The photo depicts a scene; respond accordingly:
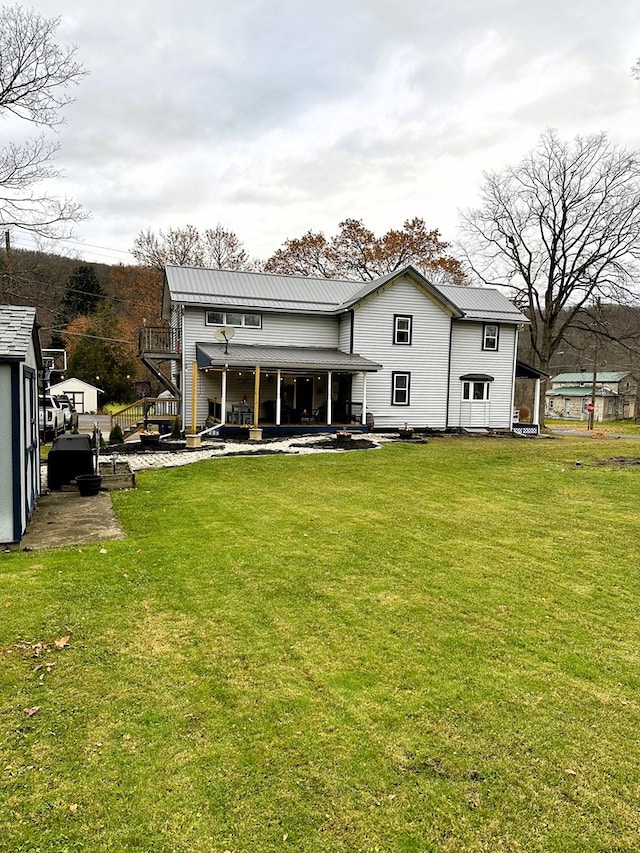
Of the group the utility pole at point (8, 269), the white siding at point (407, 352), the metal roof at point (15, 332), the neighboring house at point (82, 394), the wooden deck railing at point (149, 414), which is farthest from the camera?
the neighboring house at point (82, 394)

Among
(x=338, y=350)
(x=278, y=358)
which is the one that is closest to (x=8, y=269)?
(x=278, y=358)

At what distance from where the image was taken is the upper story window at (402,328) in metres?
22.9

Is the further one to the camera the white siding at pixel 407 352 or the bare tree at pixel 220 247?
the bare tree at pixel 220 247

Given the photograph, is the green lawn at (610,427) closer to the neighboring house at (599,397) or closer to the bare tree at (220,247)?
the neighboring house at (599,397)

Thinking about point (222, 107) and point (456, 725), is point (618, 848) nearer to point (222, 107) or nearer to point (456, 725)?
point (456, 725)

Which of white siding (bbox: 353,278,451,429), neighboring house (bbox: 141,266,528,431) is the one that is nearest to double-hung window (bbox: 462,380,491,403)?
neighboring house (bbox: 141,266,528,431)

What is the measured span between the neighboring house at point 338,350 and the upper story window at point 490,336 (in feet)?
0.16

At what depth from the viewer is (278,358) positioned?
66.6ft

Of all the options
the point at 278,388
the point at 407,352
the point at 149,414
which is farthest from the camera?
the point at 149,414

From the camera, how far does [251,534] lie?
6930 mm

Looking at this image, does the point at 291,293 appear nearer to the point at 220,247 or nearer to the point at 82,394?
the point at 220,247

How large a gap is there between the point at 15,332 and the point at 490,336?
→ 22417 millimetres

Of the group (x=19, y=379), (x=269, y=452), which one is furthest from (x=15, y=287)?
(x=19, y=379)

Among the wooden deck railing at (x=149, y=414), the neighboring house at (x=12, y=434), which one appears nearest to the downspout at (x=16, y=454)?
the neighboring house at (x=12, y=434)
